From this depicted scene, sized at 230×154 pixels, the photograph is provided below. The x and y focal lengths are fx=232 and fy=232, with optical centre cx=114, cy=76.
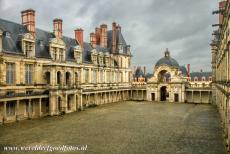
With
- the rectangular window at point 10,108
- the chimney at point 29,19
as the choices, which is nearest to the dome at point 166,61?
the chimney at point 29,19

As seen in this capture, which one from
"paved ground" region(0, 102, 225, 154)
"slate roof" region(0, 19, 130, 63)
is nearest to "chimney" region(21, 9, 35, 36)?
"slate roof" region(0, 19, 130, 63)

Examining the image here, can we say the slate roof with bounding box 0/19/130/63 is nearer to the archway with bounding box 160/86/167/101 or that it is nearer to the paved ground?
the paved ground

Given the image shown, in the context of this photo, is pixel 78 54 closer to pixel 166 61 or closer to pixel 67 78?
pixel 67 78

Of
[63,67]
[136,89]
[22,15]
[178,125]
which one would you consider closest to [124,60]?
[136,89]

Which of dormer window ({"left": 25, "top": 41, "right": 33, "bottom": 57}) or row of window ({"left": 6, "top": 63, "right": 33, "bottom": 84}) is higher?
dormer window ({"left": 25, "top": 41, "right": 33, "bottom": 57})

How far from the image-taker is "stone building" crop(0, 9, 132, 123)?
1083 inches

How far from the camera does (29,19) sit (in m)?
32.4

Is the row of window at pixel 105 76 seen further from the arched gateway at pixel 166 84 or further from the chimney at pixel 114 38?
the arched gateway at pixel 166 84

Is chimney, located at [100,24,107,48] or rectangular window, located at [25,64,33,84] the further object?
chimney, located at [100,24,107,48]

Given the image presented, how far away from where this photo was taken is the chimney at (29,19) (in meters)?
32.4

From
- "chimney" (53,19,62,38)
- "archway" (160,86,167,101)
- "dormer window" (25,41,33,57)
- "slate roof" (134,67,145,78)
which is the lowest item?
"archway" (160,86,167,101)

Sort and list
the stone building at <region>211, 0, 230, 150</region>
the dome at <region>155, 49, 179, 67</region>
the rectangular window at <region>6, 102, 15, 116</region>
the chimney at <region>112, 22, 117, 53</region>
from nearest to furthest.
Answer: the stone building at <region>211, 0, 230, 150</region>, the rectangular window at <region>6, 102, 15, 116</region>, the chimney at <region>112, 22, 117, 53</region>, the dome at <region>155, 49, 179, 67</region>

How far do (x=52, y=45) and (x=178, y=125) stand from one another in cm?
2116

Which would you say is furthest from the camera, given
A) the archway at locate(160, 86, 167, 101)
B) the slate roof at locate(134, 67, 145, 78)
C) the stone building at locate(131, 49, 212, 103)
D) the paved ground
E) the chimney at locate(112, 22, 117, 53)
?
the slate roof at locate(134, 67, 145, 78)
